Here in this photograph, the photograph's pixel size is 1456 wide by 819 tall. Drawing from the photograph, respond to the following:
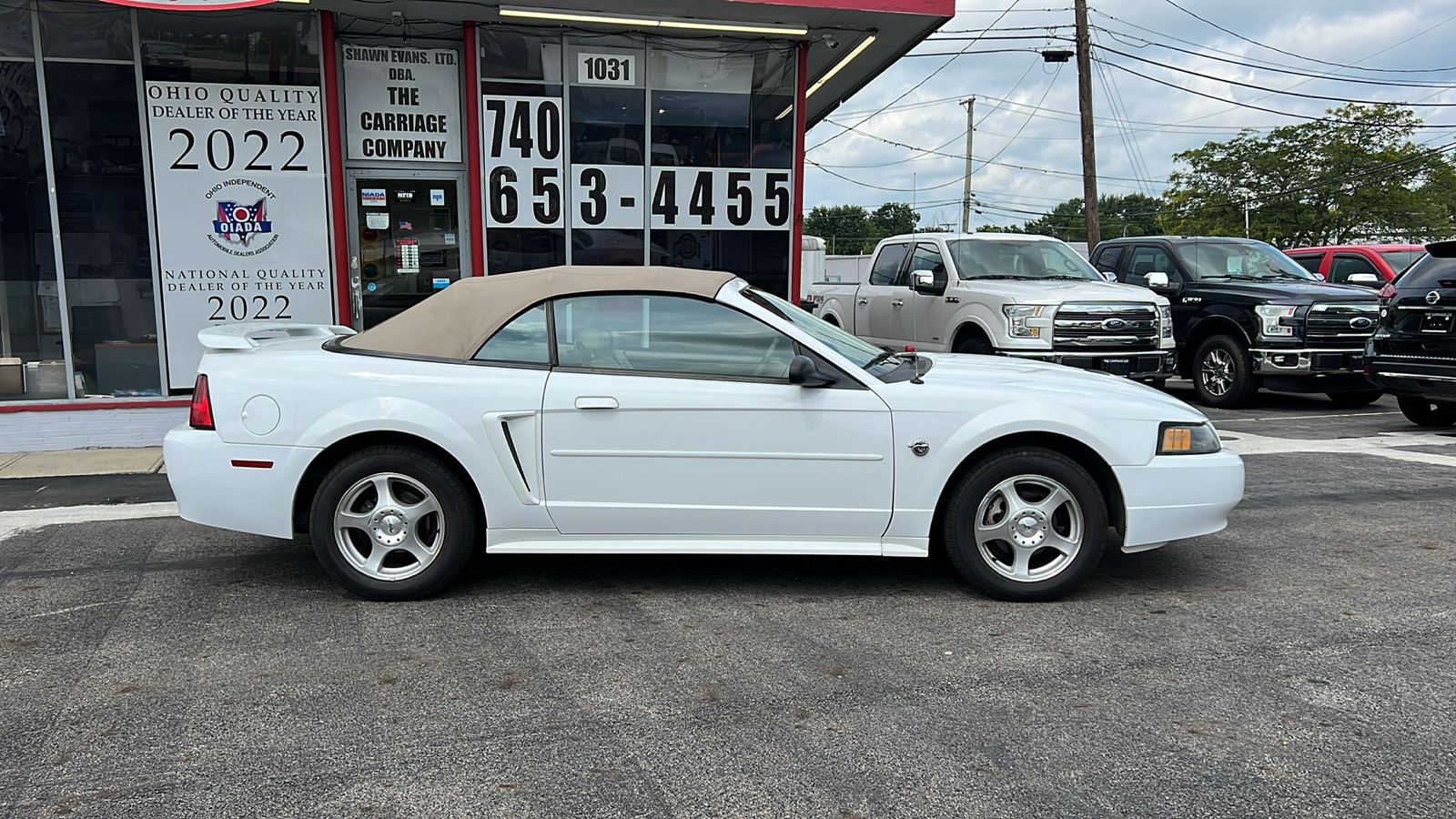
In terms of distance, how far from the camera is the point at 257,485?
4.75 meters

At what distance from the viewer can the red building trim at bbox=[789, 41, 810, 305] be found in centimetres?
1055

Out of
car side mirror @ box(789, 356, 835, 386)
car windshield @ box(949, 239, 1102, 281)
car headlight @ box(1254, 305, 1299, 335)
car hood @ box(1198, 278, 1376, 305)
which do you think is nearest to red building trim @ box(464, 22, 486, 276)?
car windshield @ box(949, 239, 1102, 281)

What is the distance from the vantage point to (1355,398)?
12797 millimetres

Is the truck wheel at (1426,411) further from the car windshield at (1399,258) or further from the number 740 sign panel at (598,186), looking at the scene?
the number 740 sign panel at (598,186)

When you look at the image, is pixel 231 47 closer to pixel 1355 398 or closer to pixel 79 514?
pixel 79 514

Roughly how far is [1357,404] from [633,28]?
940cm

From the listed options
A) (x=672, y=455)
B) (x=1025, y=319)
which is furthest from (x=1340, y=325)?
(x=672, y=455)

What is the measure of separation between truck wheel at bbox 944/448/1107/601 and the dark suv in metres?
6.69

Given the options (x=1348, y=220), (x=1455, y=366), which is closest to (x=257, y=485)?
(x=1455, y=366)

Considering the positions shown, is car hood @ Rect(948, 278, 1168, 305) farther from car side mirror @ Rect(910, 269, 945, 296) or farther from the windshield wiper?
the windshield wiper

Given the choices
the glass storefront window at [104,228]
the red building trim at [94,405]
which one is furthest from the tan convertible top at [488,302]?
the glass storefront window at [104,228]

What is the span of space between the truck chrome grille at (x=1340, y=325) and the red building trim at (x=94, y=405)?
11170 mm

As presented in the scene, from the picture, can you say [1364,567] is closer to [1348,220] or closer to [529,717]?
[529,717]

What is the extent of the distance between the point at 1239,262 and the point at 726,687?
11.2m
